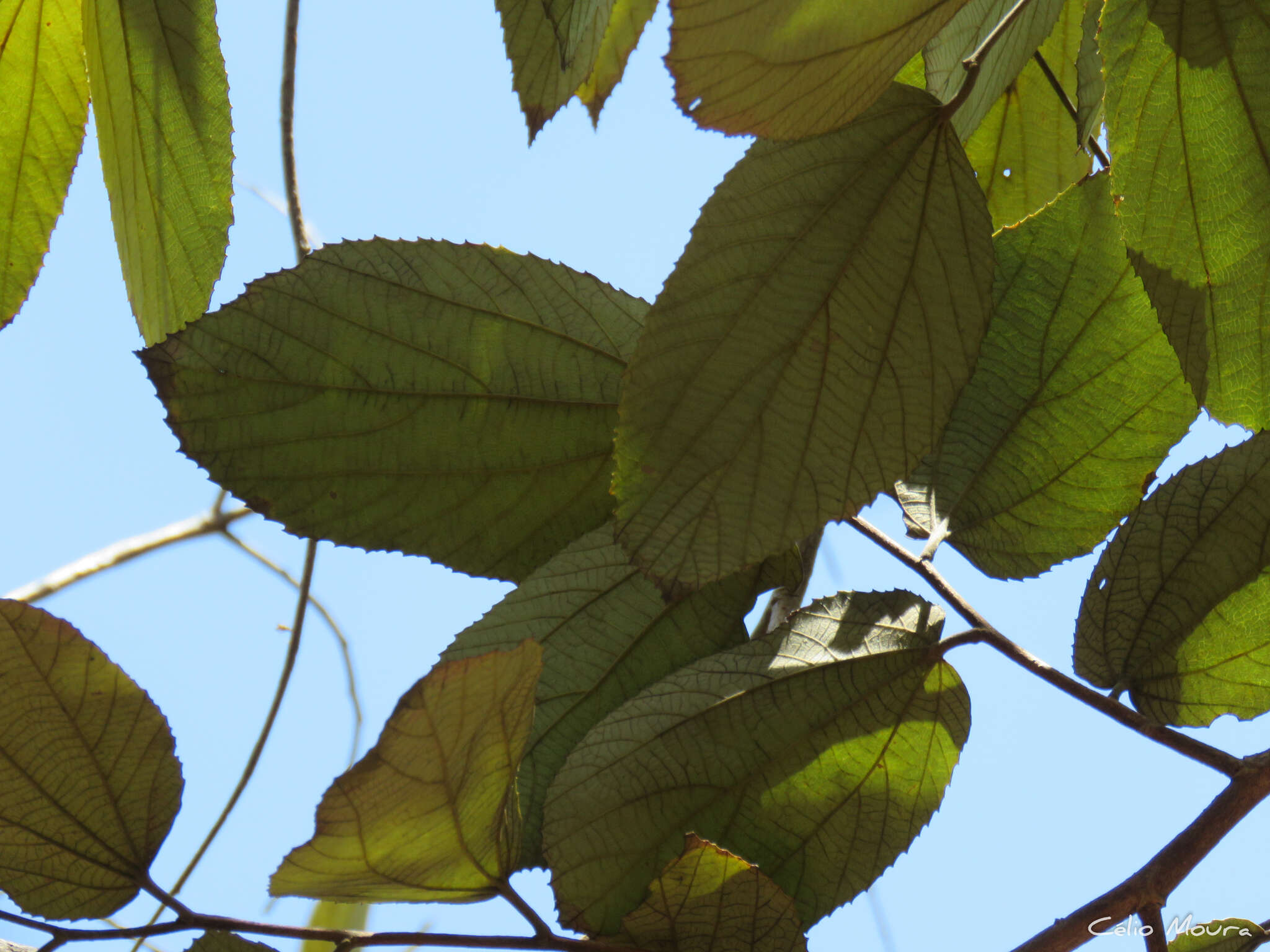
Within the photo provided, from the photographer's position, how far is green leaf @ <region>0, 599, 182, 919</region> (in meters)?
0.23

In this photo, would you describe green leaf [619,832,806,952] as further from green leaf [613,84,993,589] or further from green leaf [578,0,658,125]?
green leaf [578,0,658,125]

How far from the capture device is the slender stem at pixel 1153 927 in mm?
239

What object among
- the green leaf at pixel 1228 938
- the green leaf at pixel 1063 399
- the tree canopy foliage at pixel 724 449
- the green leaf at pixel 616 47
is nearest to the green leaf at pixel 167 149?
the tree canopy foliage at pixel 724 449

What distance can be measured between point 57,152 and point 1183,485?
0.34 meters

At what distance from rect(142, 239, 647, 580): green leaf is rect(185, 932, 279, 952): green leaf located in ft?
0.30

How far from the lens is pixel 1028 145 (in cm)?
39

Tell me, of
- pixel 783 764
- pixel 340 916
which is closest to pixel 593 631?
pixel 783 764

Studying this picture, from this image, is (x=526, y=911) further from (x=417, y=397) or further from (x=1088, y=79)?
(x=1088, y=79)

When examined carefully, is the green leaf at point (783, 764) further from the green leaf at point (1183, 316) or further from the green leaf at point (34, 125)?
the green leaf at point (34, 125)

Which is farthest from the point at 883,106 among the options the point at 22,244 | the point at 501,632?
the point at 22,244

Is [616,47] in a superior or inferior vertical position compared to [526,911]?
superior

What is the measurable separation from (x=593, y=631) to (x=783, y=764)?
6 cm

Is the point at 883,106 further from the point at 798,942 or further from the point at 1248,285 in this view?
the point at 798,942

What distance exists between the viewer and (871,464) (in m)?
0.21
